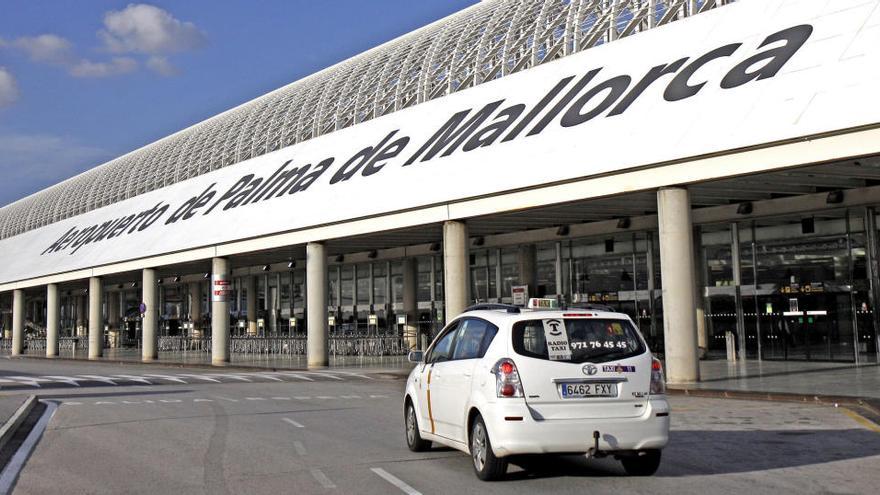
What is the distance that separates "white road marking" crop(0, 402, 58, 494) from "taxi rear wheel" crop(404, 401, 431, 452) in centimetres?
452

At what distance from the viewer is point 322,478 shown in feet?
31.0

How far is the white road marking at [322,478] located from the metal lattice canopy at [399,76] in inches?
702

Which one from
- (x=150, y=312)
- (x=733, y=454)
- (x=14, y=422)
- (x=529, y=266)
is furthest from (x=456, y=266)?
(x=150, y=312)

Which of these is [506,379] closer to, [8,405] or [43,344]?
[8,405]

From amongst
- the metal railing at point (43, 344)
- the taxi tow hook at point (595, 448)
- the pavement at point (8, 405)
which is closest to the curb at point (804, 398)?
the taxi tow hook at point (595, 448)

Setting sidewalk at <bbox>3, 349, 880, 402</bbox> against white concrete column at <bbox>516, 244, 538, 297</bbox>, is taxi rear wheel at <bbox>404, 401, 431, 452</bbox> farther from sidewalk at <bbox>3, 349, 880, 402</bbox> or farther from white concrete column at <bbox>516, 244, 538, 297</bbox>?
white concrete column at <bbox>516, 244, 538, 297</bbox>

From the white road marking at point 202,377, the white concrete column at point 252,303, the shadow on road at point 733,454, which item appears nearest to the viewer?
the shadow on road at point 733,454

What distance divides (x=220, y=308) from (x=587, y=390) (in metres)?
31.6

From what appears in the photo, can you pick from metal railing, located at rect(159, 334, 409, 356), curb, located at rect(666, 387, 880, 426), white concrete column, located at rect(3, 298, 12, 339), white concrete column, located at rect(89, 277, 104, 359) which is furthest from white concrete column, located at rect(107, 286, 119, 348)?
curb, located at rect(666, 387, 880, 426)

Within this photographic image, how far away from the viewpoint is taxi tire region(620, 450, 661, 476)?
363 inches

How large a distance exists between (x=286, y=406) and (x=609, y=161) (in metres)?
9.53

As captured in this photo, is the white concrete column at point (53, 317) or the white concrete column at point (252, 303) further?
the white concrete column at point (252, 303)

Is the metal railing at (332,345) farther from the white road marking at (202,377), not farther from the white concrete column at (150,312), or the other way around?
the white road marking at (202,377)

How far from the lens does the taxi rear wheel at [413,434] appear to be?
11.1 meters
